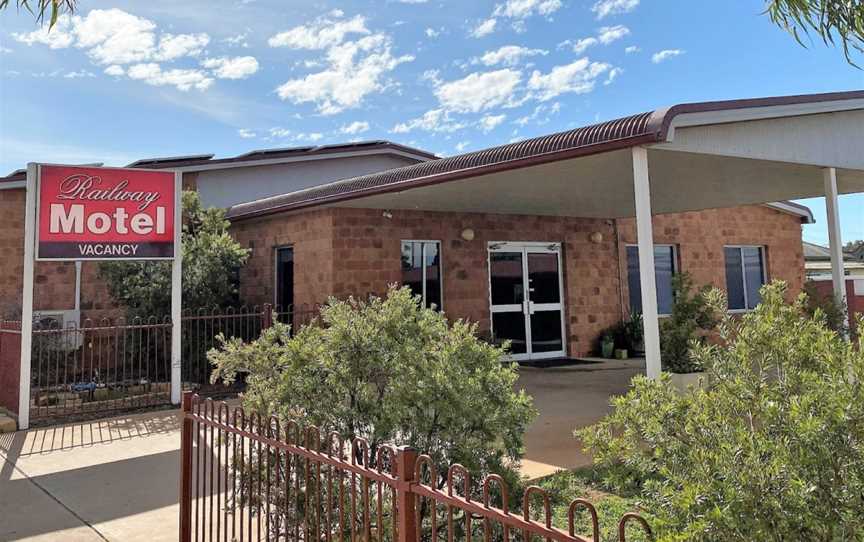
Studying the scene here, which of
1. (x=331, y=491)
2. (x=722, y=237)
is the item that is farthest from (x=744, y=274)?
(x=331, y=491)

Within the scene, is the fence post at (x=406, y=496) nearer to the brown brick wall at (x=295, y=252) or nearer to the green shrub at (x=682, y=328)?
the green shrub at (x=682, y=328)

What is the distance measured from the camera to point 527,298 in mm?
12547

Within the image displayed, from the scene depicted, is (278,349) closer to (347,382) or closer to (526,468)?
(347,382)

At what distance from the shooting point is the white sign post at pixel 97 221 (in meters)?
7.69

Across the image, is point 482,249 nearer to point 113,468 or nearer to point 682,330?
Result: point 682,330

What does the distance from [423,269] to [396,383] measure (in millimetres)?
7997

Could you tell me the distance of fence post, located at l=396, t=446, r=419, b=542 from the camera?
2.27 m

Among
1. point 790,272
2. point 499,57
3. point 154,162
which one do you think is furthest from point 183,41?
point 790,272

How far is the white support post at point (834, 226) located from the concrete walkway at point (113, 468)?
11.4ft

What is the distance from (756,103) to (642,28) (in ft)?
21.1

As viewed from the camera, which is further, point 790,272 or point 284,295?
point 790,272

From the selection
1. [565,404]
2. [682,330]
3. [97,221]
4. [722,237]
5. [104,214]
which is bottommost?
[565,404]

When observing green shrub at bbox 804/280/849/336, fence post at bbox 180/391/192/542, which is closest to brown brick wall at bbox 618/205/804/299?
green shrub at bbox 804/280/849/336

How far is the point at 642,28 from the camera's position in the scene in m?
12.1
